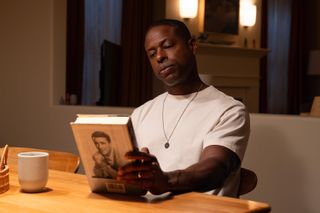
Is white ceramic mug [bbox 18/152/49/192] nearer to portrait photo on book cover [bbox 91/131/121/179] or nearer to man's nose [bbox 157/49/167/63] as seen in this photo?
portrait photo on book cover [bbox 91/131/121/179]

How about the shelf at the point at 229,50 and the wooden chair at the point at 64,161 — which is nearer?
the wooden chair at the point at 64,161

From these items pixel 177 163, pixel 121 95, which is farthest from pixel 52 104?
pixel 177 163

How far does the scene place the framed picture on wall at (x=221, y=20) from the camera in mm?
5430

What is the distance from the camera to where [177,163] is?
1813mm

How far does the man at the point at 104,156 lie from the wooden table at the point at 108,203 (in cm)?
7

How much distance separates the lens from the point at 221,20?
5.59 meters

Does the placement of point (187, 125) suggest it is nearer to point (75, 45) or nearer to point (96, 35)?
point (75, 45)

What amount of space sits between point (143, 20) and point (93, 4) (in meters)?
0.57

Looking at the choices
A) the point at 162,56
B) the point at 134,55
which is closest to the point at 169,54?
the point at 162,56

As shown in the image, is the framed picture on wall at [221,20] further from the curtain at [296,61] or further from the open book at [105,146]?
the open book at [105,146]

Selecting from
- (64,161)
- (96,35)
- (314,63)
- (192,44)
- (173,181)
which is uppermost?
(96,35)

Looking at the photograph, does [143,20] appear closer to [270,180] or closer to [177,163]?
[270,180]

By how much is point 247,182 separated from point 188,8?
3513mm

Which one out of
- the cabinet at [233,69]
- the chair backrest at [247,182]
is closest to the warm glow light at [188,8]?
the cabinet at [233,69]
